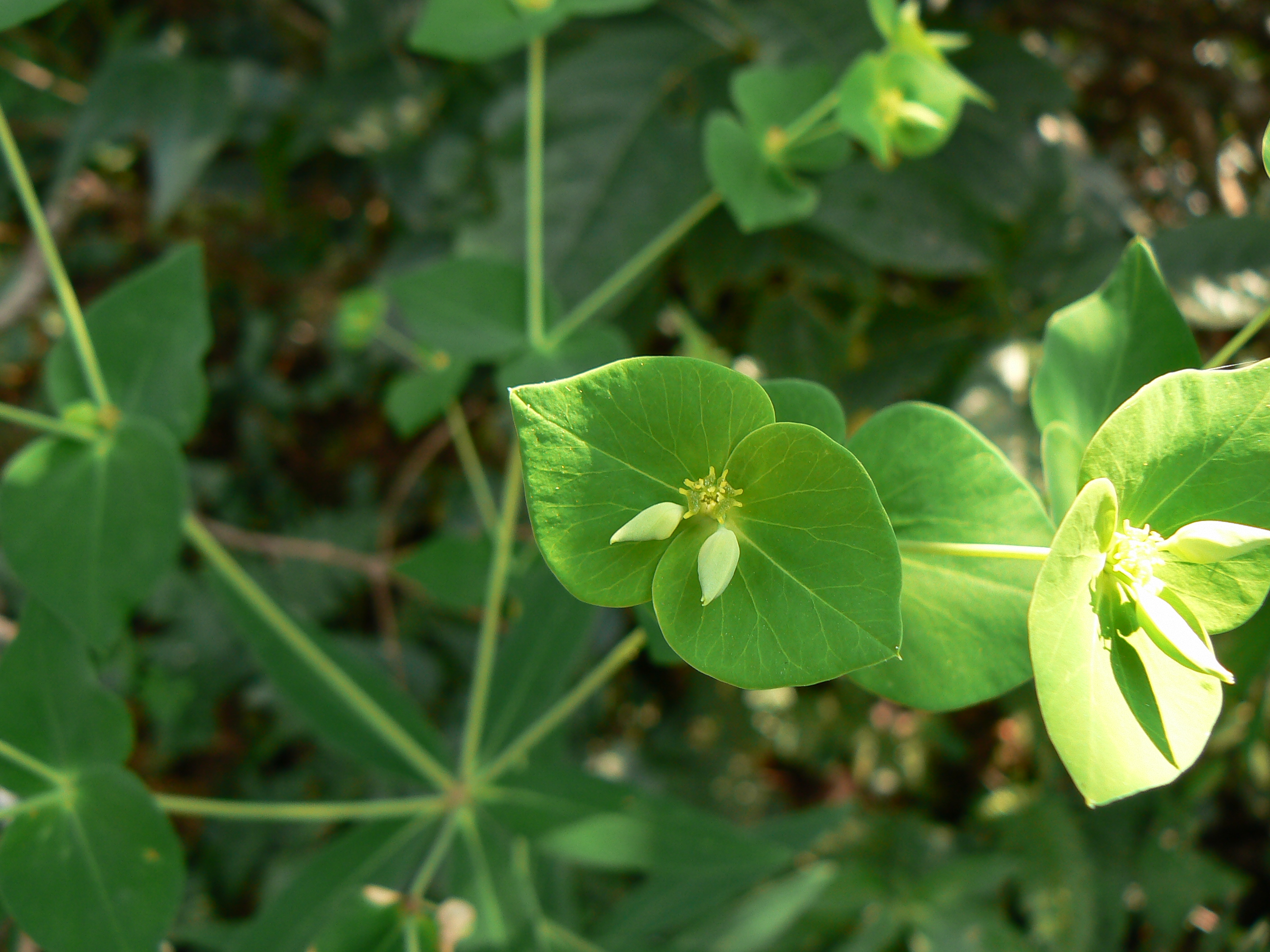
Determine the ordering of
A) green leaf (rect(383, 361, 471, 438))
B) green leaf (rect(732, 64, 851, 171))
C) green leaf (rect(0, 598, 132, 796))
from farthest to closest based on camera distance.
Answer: green leaf (rect(383, 361, 471, 438)) < green leaf (rect(732, 64, 851, 171)) < green leaf (rect(0, 598, 132, 796))

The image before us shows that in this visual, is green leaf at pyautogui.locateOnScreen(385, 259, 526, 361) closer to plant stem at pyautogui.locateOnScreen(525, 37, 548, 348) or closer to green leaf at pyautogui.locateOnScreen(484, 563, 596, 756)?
plant stem at pyautogui.locateOnScreen(525, 37, 548, 348)

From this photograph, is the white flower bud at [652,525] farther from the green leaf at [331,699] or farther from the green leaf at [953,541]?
the green leaf at [331,699]

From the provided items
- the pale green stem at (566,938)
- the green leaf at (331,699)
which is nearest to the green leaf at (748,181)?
the green leaf at (331,699)

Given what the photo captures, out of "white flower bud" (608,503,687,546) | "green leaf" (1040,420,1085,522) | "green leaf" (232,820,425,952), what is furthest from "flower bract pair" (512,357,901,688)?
"green leaf" (232,820,425,952)

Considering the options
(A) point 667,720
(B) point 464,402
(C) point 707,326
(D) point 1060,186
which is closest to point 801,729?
(A) point 667,720

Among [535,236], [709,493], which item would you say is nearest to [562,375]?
[535,236]

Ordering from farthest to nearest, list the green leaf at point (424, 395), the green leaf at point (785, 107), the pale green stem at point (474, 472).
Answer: the pale green stem at point (474, 472), the green leaf at point (424, 395), the green leaf at point (785, 107)

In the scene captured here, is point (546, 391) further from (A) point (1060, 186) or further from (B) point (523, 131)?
(A) point (1060, 186)
